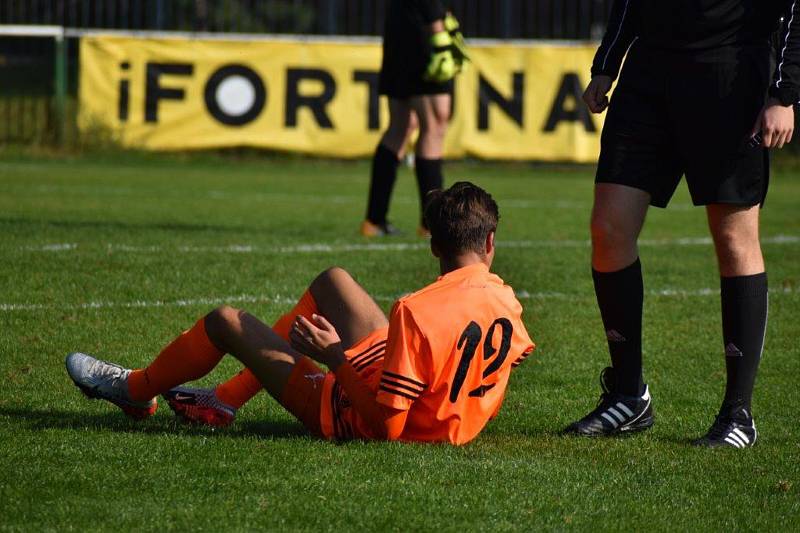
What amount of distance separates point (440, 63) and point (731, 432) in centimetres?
568

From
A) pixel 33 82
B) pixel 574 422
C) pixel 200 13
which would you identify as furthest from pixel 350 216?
pixel 200 13

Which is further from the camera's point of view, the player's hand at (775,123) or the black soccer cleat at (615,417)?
the black soccer cleat at (615,417)

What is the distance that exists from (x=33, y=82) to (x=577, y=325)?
14211mm

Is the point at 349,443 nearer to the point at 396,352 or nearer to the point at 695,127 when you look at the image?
the point at 396,352

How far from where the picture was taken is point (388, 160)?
33.0 ft

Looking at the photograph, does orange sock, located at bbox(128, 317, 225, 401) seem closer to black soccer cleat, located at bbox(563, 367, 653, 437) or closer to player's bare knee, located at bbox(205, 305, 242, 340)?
player's bare knee, located at bbox(205, 305, 242, 340)

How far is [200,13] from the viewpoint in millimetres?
21359

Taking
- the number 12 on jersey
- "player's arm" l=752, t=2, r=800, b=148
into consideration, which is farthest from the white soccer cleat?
"player's arm" l=752, t=2, r=800, b=148

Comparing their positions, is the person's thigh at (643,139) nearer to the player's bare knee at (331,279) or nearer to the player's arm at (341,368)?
the player's bare knee at (331,279)

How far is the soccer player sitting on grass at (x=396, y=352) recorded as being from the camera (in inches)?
156

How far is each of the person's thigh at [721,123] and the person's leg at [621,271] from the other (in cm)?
21

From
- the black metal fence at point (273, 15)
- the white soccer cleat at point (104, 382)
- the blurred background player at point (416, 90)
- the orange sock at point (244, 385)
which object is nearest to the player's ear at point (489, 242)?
the orange sock at point (244, 385)

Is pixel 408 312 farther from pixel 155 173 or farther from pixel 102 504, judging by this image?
pixel 155 173

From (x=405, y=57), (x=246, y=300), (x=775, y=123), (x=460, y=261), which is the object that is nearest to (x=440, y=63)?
(x=405, y=57)
